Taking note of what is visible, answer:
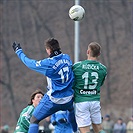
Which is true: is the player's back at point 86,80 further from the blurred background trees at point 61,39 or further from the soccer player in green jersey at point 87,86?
the blurred background trees at point 61,39

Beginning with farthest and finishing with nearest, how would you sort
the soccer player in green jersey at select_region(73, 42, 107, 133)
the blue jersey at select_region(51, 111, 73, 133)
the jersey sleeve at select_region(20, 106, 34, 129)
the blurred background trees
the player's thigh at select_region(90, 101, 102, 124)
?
the blurred background trees → the blue jersey at select_region(51, 111, 73, 133) → the jersey sleeve at select_region(20, 106, 34, 129) → the player's thigh at select_region(90, 101, 102, 124) → the soccer player in green jersey at select_region(73, 42, 107, 133)

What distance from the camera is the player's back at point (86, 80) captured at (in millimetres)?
11961

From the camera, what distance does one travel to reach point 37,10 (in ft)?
132

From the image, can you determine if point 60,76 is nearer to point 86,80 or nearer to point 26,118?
point 86,80

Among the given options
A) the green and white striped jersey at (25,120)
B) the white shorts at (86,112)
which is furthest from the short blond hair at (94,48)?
the green and white striped jersey at (25,120)

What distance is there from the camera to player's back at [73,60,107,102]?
12.0 meters

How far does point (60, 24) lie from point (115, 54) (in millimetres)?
4207

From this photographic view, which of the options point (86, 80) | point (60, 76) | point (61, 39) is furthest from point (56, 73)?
point (61, 39)

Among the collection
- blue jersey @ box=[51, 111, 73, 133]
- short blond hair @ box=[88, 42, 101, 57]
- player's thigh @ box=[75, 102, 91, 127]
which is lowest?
blue jersey @ box=[51, 111, 73, 133]

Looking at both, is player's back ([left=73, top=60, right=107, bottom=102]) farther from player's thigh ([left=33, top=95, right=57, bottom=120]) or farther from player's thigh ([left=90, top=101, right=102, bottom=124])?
player's thigh ([left=33, top=95, right=57, bottom=120])

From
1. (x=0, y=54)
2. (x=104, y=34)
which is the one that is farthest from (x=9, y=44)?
(x=104, y=34)

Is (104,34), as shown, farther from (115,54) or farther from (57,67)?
(57,67)

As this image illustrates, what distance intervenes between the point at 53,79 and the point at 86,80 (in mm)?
684

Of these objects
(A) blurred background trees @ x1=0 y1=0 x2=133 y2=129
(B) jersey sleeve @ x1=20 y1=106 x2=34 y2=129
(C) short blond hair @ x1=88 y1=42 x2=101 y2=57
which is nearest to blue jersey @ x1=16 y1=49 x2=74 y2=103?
(C) short blond hair @ x1=88 y1=42 x2=101 y2=57
